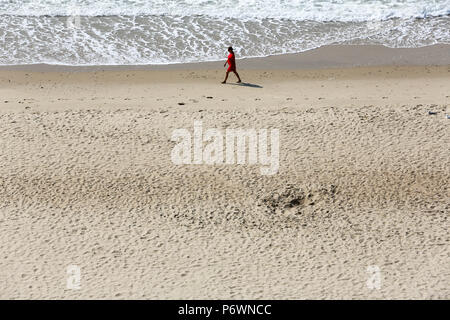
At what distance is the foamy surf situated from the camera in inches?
766

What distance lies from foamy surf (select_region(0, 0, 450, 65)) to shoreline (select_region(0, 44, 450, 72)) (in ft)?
1.11

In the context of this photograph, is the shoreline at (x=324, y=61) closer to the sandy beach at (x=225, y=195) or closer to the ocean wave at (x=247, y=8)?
the sandy beach at (x=225, y=195)

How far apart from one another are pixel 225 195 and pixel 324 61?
24.2 ft

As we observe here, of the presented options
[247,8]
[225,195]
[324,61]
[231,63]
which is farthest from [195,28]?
[225,195]

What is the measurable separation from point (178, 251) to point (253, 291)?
55.6 inches

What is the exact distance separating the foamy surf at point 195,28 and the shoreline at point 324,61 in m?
0.34

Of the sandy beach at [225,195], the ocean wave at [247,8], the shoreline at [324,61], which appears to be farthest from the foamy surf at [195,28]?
the sandy beach at [225,195]

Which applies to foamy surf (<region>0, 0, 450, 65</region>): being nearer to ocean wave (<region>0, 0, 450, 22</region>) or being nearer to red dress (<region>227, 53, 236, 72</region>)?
ocean wave (<region>0, 0, 450, 22</region>)

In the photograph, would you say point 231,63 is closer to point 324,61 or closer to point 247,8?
point 324,61

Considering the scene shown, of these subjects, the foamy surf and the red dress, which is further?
the foamy surf

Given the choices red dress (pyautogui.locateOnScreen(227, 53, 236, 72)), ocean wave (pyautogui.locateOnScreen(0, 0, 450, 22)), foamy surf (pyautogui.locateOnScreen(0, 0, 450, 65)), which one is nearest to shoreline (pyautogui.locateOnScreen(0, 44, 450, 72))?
foamy surf (pyautogui.locateOnScreen(0, 0, 450, 65))
